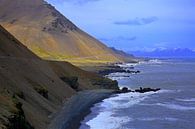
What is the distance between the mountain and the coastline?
1.07 m

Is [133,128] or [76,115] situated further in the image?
[76,115]

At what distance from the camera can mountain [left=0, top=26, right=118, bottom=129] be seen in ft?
143

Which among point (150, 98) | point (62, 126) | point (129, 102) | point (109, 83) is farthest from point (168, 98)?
point (62, 126)

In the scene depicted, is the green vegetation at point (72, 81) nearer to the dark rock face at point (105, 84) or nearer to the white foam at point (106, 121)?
the dark rock face at point (105, 84)

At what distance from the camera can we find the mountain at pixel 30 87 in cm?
4372

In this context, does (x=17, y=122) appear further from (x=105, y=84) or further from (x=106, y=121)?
(x=105, y=84)

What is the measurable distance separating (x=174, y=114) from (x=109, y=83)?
46181 mm

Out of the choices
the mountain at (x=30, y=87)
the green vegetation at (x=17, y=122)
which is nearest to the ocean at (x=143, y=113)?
the mountain at (x=30, y=87)

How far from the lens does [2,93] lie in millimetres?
48438

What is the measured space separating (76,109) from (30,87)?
7.60 metres

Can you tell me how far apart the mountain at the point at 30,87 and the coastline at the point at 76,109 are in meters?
1.07

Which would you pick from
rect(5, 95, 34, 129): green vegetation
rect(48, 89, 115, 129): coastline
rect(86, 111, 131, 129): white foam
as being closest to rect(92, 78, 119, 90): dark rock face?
rect(48, 89, 115, 129): coastline

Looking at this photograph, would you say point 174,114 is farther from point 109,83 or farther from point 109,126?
point 109,83

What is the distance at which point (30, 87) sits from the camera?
6488 centimetres
